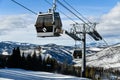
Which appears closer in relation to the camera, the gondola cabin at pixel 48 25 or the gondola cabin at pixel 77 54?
the gondola cabin at pixel 48 25

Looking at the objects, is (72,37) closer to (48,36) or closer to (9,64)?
(48,36)

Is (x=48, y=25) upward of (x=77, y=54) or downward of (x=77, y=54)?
upward

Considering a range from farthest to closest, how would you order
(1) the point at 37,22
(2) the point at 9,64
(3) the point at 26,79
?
(2) the point at 9,64
(3) the point at 26,79
(1) the point at 37,22

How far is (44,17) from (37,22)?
36.1 inches

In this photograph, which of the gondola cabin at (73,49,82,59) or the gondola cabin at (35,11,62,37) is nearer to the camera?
the gondola cabin at (35,11,62,37)

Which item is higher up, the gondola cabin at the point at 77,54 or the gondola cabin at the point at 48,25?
the gondola cabin at the point at 48,25

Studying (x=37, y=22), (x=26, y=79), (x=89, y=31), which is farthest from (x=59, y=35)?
(x=89, y=31)

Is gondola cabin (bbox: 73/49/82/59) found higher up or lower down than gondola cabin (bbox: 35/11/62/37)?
lower down

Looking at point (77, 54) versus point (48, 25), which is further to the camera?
point (77, 54)

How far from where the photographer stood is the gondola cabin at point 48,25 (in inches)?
939

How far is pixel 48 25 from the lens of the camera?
2427 centimetres

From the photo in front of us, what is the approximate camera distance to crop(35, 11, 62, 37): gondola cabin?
23844 mm

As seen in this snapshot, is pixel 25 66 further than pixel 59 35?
Yes

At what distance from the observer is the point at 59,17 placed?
24.6 metres
